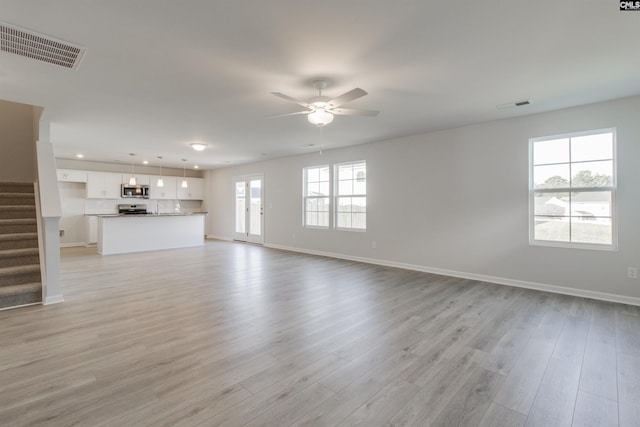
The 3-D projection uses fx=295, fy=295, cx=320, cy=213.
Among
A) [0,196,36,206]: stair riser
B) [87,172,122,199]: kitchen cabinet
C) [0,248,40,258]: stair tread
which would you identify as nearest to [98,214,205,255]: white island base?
[87,172,122,199]: kitchen cabinet

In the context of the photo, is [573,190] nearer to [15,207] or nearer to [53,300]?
[53,300]

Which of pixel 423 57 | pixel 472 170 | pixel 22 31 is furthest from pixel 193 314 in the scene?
pixel 472 170

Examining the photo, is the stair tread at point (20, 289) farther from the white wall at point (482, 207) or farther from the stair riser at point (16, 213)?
the white wall at point (482, 207)

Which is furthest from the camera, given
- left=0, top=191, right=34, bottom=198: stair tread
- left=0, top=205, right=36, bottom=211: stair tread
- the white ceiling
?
left=0, top=191, right=34, bottom=198: stair tread

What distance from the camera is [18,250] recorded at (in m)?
3.93

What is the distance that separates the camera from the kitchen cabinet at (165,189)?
31.9ft

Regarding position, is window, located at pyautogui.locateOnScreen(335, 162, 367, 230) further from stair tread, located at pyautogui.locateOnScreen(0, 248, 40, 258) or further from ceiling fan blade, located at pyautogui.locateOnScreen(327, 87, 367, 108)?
stair tread, located at pyautogui.locateOnScreen(0, 248, 40, 258)

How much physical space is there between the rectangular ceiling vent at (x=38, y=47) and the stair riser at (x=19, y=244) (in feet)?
9.15

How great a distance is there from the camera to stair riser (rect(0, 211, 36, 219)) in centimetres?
440

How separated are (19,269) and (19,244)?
0.59m

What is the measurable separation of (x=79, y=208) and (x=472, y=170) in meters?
10.3

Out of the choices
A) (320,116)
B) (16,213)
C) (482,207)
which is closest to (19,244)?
(16,213)

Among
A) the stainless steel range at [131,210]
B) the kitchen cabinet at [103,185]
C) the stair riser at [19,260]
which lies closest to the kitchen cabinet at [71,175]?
the kitchen cabinet at [103,185]

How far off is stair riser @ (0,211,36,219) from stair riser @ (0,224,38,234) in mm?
359
